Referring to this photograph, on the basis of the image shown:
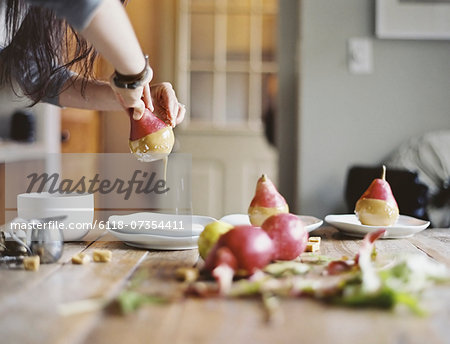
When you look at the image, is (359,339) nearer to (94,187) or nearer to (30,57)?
(94,187)

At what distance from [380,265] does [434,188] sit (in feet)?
4.83

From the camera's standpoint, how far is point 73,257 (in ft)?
Answer: 3.03

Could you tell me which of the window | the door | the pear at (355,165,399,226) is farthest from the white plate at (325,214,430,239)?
the window

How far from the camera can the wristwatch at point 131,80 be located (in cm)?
96

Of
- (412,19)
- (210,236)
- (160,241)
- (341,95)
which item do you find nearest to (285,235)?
(210,236)

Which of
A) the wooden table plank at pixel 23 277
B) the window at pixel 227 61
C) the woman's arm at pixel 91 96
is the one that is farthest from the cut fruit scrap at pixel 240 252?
the window at pixel 227 61

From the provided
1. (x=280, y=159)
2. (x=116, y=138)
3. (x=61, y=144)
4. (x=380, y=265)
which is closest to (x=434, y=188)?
(x=280, y=159)

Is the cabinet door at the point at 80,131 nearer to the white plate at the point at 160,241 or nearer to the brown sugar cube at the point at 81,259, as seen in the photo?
the white plate at the point at 160,241

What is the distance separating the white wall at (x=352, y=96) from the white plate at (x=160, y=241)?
4.99ft

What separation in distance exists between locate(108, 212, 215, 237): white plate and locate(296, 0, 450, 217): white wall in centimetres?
140

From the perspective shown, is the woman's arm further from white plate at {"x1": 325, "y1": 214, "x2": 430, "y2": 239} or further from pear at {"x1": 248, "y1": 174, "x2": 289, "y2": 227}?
white plate at {"x1": 325, "y1": 214, "x2": 430, "y2": 239}

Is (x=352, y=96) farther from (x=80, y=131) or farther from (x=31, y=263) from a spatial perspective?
(x=80, y=131)

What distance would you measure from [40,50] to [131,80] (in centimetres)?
39

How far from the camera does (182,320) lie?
2.07ft
